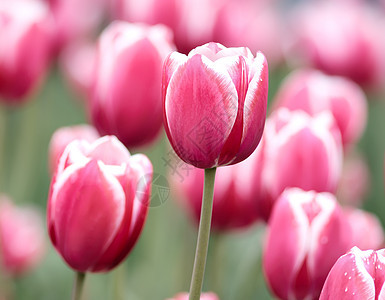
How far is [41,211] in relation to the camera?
4.28 ft

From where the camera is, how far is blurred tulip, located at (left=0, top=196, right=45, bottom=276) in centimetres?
103

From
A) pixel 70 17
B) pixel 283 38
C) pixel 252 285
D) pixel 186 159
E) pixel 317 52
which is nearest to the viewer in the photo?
pixel 186 159

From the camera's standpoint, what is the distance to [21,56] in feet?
3.05

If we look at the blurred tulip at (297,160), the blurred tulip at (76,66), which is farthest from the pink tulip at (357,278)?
the blurred tulip at (76,66)

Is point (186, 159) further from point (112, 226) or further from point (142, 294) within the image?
point (142, 294)

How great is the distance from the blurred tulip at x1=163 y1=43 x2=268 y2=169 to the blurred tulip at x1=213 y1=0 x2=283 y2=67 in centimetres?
63

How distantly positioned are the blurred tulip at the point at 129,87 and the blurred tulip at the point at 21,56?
0.17 meters

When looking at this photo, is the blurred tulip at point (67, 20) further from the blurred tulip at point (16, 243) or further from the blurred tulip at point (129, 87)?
the blurred tulip at point (129, 87)

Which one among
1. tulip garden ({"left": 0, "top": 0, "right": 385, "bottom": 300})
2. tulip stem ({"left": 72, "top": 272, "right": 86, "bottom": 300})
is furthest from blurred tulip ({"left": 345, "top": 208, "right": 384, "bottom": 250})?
tulip stem ({"left": 72, "top": 272, "right": 86, "bottom": 300})

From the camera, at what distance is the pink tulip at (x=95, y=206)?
59cm

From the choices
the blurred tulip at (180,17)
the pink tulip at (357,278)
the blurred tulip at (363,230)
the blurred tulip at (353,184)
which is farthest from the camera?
the blurred tulip at (353,184)

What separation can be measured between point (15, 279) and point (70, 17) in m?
0.42

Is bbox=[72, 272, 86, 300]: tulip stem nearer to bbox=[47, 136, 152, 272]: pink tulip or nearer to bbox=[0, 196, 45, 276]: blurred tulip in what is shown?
bbox=[47, 136, 152, 272]: pink tulip

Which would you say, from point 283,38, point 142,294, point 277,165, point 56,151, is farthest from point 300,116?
point 283,38
